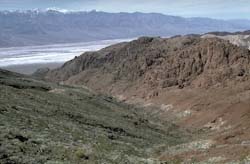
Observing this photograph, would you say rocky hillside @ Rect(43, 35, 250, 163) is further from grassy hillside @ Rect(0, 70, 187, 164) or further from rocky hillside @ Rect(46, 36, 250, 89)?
grassy hillside @ Rect(0, 70, 187, 164)

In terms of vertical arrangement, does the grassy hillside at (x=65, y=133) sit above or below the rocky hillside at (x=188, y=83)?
above

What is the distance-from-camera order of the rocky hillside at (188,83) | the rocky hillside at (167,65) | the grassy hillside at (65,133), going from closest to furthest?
1. the grassy hillside at (65,133)
2. the rocky hillside at (188,83)
3. the rocky hillside at (167,65)

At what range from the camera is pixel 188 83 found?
91062 mm

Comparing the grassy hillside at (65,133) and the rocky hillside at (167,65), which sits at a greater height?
the grassy hillside at (65,133)

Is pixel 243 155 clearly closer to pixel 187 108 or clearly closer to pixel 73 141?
pixel 73 141

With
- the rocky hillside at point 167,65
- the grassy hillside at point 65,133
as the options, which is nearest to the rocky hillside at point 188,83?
the rocky hillside at point 167,65

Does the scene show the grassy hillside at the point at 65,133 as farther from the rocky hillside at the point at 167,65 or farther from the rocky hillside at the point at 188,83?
the rocky hillside at the point at 167,65

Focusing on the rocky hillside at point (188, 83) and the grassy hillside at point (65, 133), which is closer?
the grassy hillside at point (65, 133)

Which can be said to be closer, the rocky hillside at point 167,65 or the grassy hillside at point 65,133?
the grassy hillside at point 65,133

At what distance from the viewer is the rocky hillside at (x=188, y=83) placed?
45.7 meters

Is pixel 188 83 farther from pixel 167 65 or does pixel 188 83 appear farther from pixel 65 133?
pixel 65 133

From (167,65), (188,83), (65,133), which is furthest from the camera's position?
(167,65)

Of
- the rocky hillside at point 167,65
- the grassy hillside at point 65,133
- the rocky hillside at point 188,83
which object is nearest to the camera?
the grassy hillside at point 65,133

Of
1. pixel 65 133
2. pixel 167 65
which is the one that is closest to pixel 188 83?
pixel 167 65
